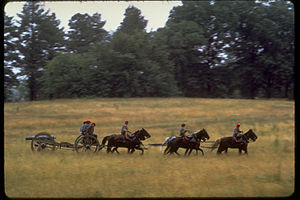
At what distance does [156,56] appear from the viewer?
20.3 meters

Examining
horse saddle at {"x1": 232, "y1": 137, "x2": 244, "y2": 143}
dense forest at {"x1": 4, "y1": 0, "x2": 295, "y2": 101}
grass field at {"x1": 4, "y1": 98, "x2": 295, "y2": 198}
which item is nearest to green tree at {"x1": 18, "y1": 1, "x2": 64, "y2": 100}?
dense forest at {"x1": 4, "y1": 0, "x2": 295, "y2": 101}

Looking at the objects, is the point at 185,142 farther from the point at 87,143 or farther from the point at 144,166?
the point at 87,143

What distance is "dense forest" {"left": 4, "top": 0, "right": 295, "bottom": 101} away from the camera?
12375 millimetres

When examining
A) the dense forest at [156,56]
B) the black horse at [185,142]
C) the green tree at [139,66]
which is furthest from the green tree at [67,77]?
the black horse at [185,142]

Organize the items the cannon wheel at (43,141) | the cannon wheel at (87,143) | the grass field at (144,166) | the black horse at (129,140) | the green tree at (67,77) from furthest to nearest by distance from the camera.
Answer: the green tree at (67,77) → the cannon wheel at (43,141) → the black horse at (129,140) → the cannon wheel at (87,143) → the grass field at (144,166)

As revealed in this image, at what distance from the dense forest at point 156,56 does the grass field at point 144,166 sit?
2.06m

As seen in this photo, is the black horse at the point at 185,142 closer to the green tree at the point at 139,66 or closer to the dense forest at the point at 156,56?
the dense forest at the point at 156,56

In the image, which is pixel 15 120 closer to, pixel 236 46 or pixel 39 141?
pixel 39 141

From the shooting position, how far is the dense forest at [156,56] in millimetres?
12375

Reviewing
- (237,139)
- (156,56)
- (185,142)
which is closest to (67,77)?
(156,56)

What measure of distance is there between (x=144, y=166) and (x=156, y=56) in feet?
46.6

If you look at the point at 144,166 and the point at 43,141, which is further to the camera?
the point at 43,141

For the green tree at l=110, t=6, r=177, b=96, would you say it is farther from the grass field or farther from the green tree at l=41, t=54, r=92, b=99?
the grass field

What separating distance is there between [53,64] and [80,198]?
1322 cm
